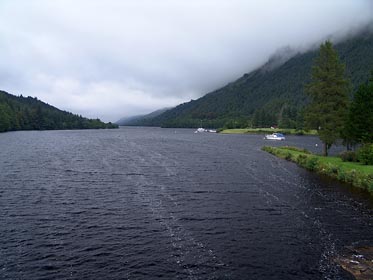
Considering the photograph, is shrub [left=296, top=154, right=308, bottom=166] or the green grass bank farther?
shrub [left=296, top=154, right=308, bottom=166]

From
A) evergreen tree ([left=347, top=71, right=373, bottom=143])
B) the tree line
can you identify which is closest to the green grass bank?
evergreen tree ([left=347, top=71, right=373, bottom=143])

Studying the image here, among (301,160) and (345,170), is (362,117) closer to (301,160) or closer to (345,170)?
(345,170)

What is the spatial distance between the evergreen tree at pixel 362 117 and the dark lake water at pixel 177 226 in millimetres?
13868

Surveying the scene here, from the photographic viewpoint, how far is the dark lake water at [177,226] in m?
20.8

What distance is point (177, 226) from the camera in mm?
28438

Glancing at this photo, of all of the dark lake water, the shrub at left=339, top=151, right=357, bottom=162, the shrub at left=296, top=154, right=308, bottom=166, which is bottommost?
the dark lake water

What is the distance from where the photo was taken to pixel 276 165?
65.6m

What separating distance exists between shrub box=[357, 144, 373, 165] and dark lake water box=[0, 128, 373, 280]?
23.7 feet

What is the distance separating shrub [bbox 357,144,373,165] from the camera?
49.3 meters

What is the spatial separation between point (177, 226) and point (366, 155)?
34.7 meters

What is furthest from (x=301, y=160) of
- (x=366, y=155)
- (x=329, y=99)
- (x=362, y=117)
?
(x=366, y=155)

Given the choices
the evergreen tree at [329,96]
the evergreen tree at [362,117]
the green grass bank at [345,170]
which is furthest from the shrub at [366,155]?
the evergreen tree at [329,96]

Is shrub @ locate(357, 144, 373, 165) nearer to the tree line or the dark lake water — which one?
the dark lake water

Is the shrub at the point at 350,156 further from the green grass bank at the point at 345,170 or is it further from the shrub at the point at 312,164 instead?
the shrub at the point at 312,164
